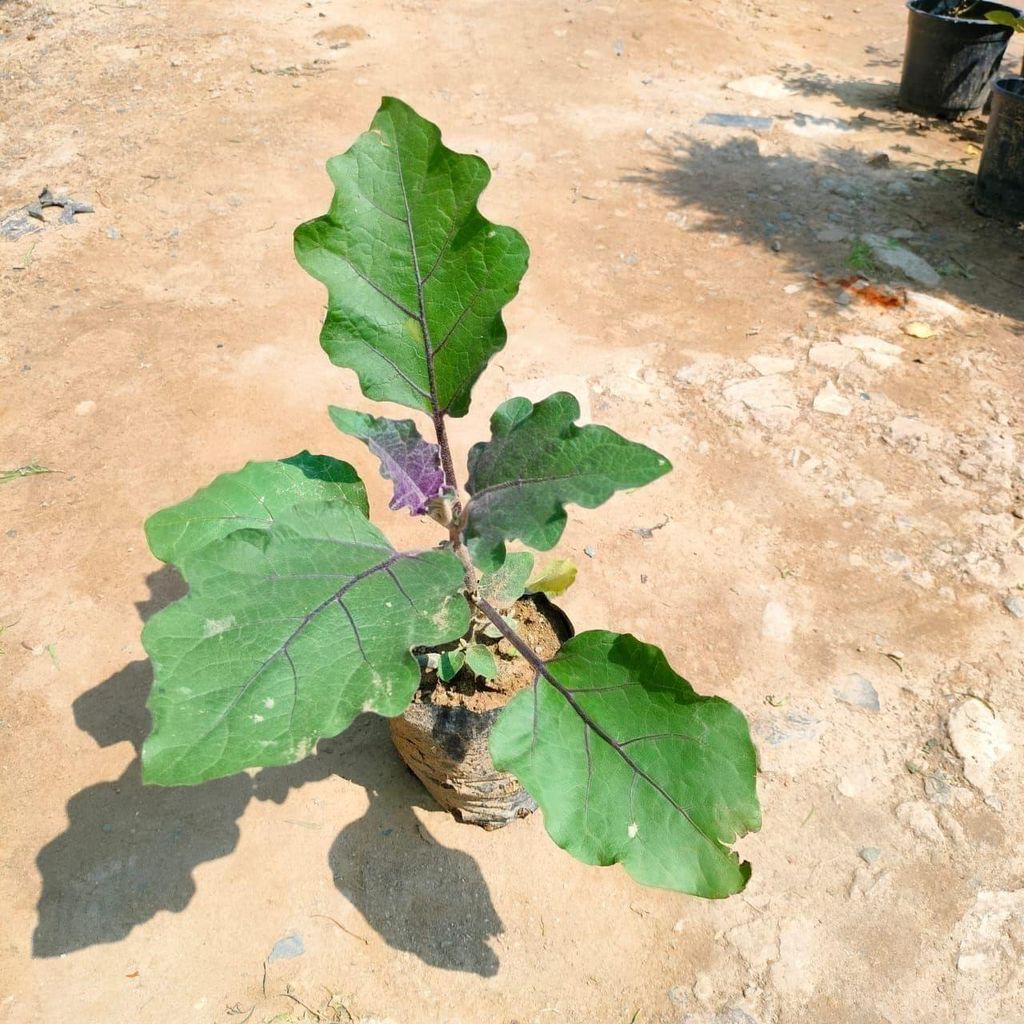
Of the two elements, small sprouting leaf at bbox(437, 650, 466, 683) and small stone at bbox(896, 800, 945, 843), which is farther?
small stone at bbox(896, 800, 945, 843)

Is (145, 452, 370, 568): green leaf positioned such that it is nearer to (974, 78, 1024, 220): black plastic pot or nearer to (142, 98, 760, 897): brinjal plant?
(142, 98, 760, 897): brinjal plant

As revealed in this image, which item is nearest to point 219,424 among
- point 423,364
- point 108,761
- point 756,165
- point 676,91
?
point 108,761

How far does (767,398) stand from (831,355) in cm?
44

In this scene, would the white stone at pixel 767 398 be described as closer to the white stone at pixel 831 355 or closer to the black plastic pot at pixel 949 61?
the white stone at pixel 831 355

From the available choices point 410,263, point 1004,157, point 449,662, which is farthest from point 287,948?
point 1004,157

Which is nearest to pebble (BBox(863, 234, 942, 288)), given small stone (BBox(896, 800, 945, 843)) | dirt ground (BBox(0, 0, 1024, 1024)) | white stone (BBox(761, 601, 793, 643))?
dirt ground (BBox(0, 0, 1024, 1024))

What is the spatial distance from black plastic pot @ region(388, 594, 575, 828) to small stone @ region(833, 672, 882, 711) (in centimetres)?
99

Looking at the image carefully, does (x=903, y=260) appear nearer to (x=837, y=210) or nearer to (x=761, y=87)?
(x=837, y=210)

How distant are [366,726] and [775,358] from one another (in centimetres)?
230

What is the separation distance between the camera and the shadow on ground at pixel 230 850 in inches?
79.0

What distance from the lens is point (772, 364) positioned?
3.61 meters

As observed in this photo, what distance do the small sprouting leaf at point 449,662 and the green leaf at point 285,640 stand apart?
17.0 inches

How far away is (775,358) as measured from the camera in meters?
3.64

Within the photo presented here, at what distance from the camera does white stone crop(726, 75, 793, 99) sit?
579 centimetres
